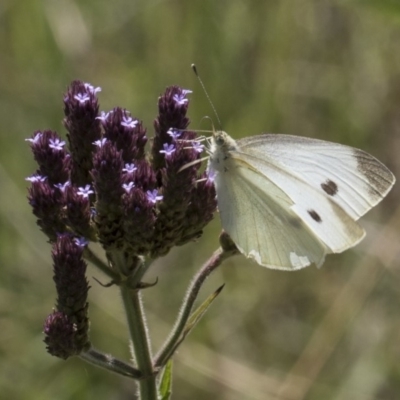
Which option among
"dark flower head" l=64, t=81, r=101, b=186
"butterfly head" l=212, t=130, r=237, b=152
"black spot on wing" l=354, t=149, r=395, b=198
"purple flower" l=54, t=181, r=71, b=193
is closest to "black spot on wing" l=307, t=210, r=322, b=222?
"black spot on wing" l=354, t=149, r=395, b=198

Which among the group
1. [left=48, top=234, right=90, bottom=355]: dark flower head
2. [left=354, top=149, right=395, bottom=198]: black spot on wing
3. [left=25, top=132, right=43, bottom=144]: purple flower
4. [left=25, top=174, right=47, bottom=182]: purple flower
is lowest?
[left=48, top=234, right=90, bottom=355]: dark flower head

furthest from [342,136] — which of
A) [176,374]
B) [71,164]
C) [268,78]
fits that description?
[71,164]

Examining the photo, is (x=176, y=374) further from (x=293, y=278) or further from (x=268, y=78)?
(x=268, y=78)

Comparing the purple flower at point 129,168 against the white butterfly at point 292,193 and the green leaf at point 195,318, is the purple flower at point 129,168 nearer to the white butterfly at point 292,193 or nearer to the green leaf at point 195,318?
the white butterfly at point 292,193

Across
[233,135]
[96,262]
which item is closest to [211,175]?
[96,262]

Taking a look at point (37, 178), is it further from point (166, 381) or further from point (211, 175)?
point (166, 381)

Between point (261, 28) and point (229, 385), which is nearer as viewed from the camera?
point (229, 385)

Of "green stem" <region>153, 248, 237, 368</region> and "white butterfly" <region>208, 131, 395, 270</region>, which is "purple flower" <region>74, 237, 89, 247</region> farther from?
"white butterfly" <region>208, 131, 395, 270</region>

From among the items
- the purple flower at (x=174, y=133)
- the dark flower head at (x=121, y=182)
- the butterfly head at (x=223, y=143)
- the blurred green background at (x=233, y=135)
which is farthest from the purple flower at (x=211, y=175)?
the blurred green background at (x=233, y=135)
